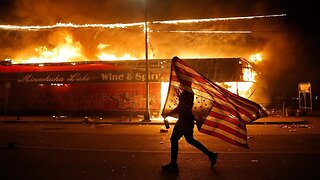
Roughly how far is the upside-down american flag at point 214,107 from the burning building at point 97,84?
55.4ft

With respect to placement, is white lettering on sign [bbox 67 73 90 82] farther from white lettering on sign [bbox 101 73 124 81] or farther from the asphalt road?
the asphalt road

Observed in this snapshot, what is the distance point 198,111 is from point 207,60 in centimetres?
1805

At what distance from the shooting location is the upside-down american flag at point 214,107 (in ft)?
22.5

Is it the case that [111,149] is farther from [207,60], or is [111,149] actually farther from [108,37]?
[108,37]

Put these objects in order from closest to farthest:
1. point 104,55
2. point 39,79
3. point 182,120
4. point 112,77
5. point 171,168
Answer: point 171,168 < point 182,120 < point 112,77 < point 39,79 < point 104,55

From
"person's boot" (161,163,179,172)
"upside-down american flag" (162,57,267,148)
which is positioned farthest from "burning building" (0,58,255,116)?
"person's boot" (161,163,179,172)

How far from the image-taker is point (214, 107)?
6941mm

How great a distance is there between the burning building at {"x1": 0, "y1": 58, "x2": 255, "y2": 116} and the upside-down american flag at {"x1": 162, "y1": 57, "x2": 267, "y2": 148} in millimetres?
16888

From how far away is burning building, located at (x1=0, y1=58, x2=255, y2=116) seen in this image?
24484mm

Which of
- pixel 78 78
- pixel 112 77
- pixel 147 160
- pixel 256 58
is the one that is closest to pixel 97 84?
pixel 112 77

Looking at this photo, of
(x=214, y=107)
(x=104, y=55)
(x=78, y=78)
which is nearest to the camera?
(x=214, y=107)

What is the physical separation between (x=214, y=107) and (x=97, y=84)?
1954cm

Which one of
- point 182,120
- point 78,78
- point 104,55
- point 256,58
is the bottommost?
point 182,120

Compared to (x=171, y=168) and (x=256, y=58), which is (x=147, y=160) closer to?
(x=171, y=168)
